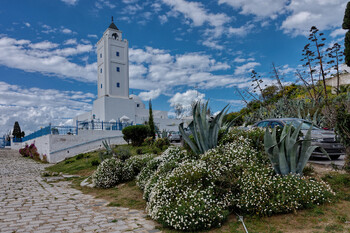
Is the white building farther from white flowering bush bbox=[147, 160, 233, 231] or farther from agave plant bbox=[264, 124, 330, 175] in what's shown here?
agave plant bbox=[264, 124, 330, 175]

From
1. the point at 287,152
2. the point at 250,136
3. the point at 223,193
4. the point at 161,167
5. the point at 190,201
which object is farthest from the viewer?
the point at 250,136

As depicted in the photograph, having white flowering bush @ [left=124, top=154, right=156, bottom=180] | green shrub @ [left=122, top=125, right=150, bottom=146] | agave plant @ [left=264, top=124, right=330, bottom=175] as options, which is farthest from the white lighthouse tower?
agave plant @ [left=264, top=124, right=330, bottom=175]

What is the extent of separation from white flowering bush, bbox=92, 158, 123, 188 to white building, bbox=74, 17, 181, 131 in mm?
28683

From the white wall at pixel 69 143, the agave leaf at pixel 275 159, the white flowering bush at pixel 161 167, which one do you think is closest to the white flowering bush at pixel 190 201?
the white flowering bush at pixel 161 167

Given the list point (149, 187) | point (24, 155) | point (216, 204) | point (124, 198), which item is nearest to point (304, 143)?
point (216, 204)

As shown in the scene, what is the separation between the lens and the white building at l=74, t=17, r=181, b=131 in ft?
123

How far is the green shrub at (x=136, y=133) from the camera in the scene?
18.2 metres

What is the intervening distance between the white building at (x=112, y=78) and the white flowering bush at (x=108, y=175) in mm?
28683

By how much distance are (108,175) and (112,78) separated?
32.1 metres

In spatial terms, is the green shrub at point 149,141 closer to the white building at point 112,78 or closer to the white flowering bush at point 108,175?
the white flowering bush at point 108,175

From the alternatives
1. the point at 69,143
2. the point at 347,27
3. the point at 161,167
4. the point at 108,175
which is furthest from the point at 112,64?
the point at 161,167

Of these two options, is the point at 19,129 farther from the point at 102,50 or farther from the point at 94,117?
the point at 102,50

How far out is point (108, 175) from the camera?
7.98 m

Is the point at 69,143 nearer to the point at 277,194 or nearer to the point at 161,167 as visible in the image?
the point at 161,167
